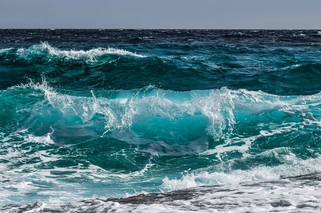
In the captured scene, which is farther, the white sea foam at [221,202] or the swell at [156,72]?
the swell at [156,72]

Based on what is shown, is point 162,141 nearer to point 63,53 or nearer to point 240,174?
point 240,174

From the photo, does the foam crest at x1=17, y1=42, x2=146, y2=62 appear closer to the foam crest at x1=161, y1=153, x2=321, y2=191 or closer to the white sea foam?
the foam crest at x1=161, y1=153, x2=321, y2=191

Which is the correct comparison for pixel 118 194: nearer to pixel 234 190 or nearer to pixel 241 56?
pixel 234 190

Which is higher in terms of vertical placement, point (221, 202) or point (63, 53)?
point (63, 53)

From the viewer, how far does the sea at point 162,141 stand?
12.3 ft

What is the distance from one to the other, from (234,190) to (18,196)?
2.86 metres

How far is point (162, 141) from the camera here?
757 cm

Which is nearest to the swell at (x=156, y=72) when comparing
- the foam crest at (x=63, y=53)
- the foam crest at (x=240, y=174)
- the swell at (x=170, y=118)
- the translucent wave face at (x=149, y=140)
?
the foam crest at (x=63, y=53)

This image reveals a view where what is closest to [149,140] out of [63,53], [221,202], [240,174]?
[240,174]

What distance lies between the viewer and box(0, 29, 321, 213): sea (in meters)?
3.76

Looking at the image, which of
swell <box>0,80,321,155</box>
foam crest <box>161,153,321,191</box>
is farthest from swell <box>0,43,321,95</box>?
foam crest <box>161,153,321,191</box>

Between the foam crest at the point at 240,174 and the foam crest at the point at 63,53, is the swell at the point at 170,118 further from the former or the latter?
the foam crest at the point at 63,53

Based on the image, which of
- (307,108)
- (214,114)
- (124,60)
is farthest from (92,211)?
(124,60)

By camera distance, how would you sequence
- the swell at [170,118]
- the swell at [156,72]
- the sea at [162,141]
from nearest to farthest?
the sea at [162,141] → the swell at [170,118] → the swell at [156,72]
